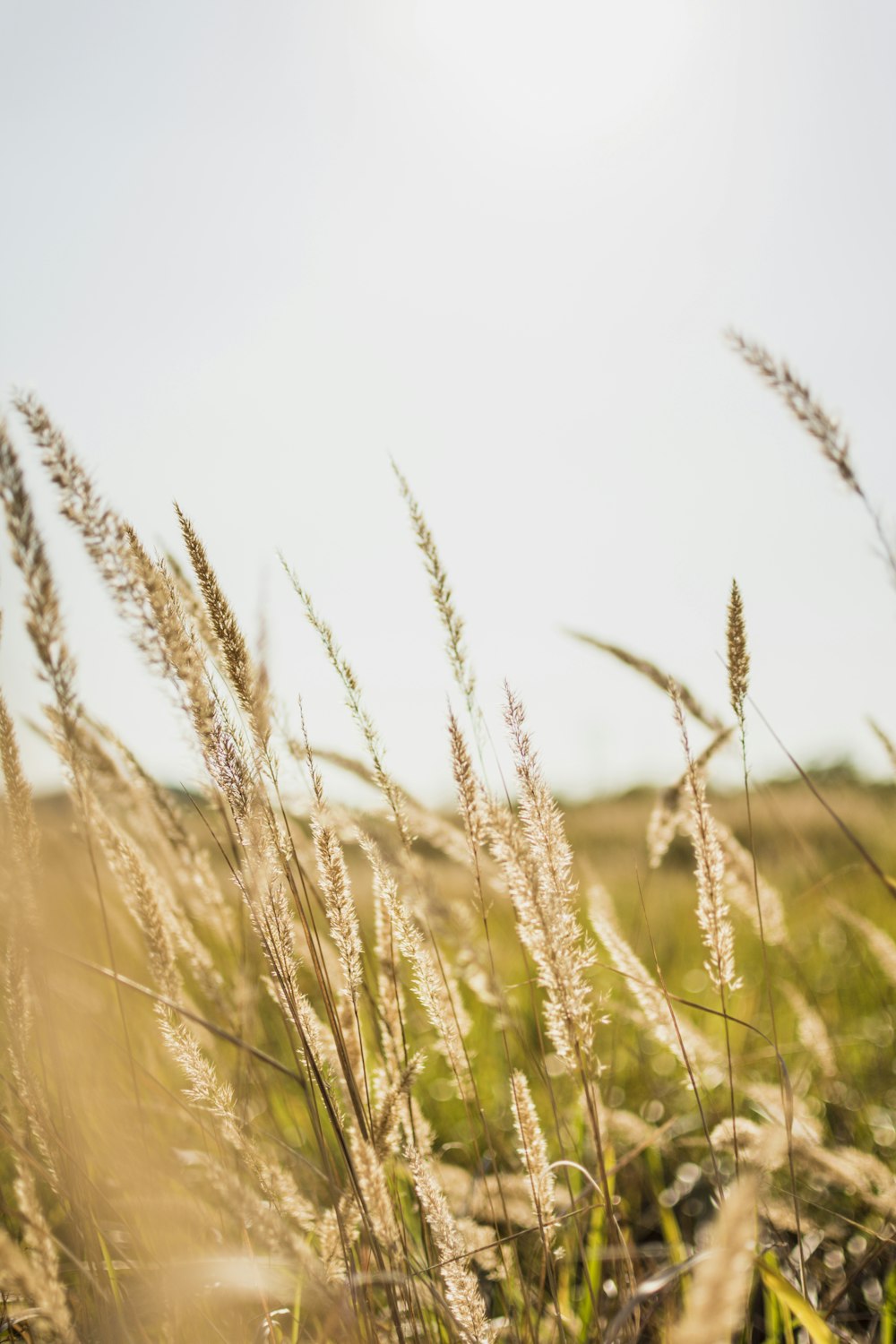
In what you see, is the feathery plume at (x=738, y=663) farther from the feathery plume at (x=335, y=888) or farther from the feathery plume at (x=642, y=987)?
the feathery plume at (x=335, y=888)

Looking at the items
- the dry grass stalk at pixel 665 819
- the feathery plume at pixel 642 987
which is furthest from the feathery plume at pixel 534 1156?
the dry grass stalk at pixel 665 819

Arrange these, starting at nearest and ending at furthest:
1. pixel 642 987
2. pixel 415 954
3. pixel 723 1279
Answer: pixel 723 1279 → pixel 415 954 → pixel 642 987

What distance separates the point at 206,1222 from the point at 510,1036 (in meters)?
1.66

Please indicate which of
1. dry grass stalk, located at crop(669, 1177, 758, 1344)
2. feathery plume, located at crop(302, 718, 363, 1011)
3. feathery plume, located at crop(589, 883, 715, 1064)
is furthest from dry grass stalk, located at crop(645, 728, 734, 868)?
dry grass stalk, located at crop(669, 1177, 758, 1344)

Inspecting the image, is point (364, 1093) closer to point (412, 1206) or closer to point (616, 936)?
point (616, 936)

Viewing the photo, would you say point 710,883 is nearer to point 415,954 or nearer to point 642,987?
point 642,987

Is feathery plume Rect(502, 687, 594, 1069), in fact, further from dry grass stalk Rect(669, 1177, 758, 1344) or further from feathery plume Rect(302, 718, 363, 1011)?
dry grass stalk Rect(669, 1177, 758, 1344)

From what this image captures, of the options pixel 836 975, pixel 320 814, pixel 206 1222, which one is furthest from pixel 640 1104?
pixel 320 814

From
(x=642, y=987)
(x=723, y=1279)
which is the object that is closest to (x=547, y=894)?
(x=642, y=987)

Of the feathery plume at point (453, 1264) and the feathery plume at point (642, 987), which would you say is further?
the feathery plume at point (642, 987)

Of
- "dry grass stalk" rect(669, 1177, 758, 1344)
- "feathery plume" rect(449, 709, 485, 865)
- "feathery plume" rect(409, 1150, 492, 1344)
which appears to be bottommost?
"feathery plume" rect(409, 1150, 492, 1344)

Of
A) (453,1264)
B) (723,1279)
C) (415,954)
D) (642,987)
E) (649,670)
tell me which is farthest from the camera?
(649,670)

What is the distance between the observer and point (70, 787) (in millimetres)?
1688

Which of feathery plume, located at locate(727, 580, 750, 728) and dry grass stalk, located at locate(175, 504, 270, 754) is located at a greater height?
dry grass stalk, located at locate(175, 504, 270, 754)
